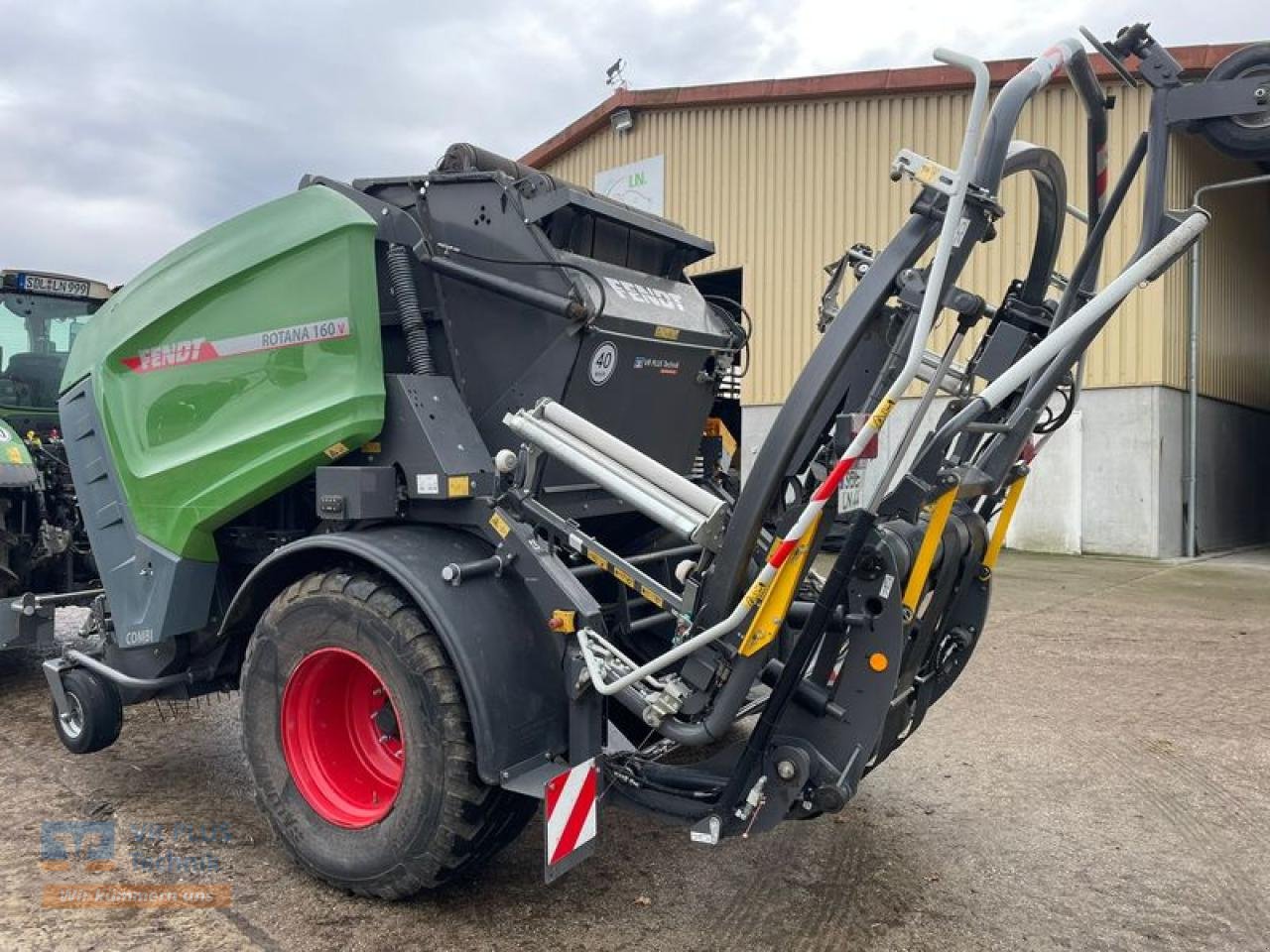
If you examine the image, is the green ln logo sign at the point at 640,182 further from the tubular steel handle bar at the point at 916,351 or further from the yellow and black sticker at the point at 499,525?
the tubular steel handle bar at the point at 916,351

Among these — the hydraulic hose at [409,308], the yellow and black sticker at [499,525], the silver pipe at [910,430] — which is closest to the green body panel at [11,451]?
the hydraulic hose at [409,308]

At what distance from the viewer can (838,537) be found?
3014 millimetres

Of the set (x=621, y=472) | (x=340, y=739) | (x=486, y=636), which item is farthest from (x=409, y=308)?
(x=340, y=739)

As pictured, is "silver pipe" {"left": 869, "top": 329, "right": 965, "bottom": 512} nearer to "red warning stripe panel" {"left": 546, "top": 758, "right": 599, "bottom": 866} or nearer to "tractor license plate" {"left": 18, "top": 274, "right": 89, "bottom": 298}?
"red warning stripe panel" {"left": 546, "top": 758, "right": 599, "bottom": 866}

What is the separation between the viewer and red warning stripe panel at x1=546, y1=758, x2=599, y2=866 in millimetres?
2787

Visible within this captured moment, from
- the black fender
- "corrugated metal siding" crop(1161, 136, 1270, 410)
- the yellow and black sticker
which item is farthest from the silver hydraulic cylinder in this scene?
"corrugated metal siding" crop(1161, 136, 1270, 410)

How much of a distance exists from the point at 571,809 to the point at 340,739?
1056 mm

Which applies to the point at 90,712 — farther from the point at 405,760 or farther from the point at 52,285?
the point at 52,285

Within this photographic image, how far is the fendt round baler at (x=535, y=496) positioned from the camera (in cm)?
277

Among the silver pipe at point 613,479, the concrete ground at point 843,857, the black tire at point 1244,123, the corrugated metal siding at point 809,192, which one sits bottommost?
the concrete ground at point 843,857

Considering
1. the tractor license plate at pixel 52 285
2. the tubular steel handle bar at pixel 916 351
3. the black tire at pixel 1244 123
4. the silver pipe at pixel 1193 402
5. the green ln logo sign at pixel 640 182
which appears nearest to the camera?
the tubular steel handle bar at pixel 916 351

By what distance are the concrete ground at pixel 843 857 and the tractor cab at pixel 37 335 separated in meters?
1.96

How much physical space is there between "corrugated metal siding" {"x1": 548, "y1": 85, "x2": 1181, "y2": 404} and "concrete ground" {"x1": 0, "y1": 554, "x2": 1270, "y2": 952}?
7.83 m

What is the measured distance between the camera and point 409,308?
3564mm
